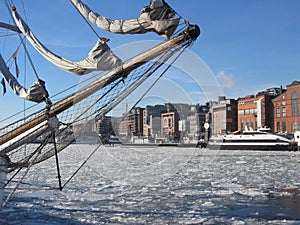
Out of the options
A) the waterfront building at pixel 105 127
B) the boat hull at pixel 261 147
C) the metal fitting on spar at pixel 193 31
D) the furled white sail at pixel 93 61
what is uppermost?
the metal fitting on spar at pixel 193 31

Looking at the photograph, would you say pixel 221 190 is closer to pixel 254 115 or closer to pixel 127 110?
pixel 127 110

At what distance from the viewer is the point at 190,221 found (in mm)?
7078

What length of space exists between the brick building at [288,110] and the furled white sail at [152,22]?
65.6 meters

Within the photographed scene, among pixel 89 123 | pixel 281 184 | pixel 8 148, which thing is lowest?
pixel 281 184

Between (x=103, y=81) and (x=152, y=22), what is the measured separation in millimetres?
1423

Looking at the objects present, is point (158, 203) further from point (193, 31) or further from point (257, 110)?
point (257, 110)

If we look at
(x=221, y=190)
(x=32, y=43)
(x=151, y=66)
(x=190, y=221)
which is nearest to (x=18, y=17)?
(x=32, y=43)

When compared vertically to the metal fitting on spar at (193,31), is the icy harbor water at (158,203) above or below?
below

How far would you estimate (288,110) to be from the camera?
70625 millimetres

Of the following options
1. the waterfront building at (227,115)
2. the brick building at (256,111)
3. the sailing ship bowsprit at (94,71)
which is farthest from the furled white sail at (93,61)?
the waterfront building at (227,115)

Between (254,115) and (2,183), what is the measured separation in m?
75.7

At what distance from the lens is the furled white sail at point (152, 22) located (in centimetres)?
669

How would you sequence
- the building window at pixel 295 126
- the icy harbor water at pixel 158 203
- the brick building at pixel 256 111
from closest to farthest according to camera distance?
the icy harbor water at pixel 158 203
the building window at pixel 295 126
the brick building at pixel 256 111

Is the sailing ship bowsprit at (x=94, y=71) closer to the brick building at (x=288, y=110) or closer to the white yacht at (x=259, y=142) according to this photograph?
the white yacht at (x=259, y=142)
